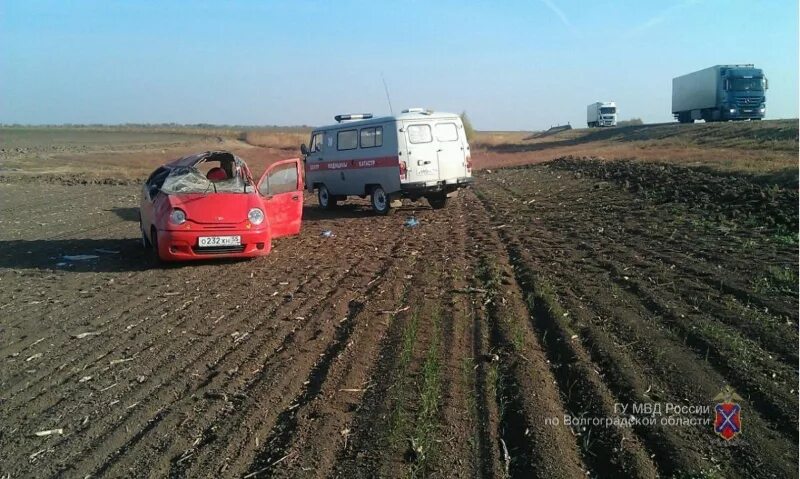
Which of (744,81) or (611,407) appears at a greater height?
(744,81)

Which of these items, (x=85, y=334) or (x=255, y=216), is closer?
(x=85, y=334)

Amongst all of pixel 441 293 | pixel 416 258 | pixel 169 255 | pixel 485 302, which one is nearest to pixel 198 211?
pixel 169 255

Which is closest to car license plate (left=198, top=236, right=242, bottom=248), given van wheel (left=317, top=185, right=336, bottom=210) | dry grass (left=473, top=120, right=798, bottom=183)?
van wheel (left=317, top=185, right=336, bottom=210)

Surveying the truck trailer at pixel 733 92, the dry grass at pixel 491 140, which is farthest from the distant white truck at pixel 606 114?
the truck trailer at pixel 733 92

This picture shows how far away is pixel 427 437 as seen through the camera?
3.87 meters

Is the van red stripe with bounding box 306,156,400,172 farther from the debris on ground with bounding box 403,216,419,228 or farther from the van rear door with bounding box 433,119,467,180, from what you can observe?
the debris on ground with bounding box 403,216,419,228

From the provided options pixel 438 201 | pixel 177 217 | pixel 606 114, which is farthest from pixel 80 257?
pixel 606 114

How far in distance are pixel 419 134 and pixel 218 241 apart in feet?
24.0

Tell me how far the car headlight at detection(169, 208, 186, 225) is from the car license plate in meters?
0.37

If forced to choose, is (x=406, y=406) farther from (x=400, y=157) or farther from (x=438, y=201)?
(x=438, y=201)

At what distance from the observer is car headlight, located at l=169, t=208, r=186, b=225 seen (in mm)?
9281

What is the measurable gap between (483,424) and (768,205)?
9.27 m

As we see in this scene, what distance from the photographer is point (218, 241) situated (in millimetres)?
9430

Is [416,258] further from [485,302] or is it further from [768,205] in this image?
[768,205]
